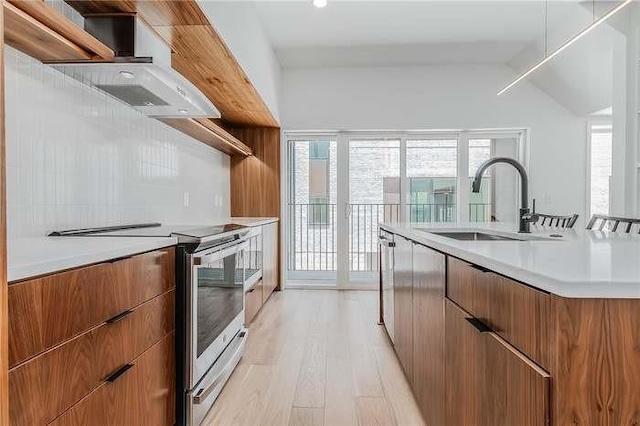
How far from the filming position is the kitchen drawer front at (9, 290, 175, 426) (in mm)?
875

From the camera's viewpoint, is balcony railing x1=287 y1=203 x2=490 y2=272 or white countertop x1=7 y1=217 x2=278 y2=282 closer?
white countertop x1=7 y1=217 x2=278 y2=282

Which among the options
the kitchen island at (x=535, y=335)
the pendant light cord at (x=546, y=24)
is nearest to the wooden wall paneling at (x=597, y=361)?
the kitchen island at (x=535, y=335)

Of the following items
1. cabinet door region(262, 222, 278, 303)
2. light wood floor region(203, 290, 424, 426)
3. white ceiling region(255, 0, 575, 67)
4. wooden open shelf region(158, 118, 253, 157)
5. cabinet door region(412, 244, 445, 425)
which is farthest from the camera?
cabinet door region(262, 222, 278, 303)

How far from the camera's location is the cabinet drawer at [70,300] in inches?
33.8

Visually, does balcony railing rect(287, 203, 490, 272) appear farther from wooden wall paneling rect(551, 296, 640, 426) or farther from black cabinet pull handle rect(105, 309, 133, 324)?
wooden wall paneling rect(551, 296, 640, 426)

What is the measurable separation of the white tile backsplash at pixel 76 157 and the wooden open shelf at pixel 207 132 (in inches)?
4.5

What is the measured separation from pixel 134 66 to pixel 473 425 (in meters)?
1.84

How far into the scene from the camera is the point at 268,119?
440 centimetres

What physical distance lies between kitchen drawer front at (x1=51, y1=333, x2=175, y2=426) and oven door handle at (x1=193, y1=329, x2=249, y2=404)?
12 centimetres

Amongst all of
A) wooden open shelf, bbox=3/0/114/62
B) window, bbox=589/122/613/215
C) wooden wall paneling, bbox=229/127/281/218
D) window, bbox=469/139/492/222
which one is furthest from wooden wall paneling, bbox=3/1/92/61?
window, bbox=589/122/613/215

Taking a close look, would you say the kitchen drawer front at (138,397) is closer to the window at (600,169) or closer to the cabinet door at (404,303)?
the cabinet door at (404,303)

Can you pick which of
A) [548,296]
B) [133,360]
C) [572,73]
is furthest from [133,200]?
[572,73]

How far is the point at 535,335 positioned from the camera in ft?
2.62

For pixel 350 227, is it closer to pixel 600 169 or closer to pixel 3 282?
pixel 600 169
